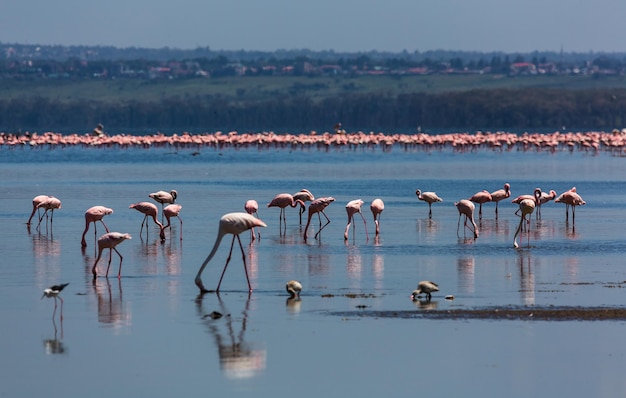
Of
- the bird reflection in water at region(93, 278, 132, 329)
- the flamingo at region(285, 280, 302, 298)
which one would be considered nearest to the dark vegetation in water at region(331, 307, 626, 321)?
the flamingo at region(285, 280, 302, 298)

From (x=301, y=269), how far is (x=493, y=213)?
445 inches

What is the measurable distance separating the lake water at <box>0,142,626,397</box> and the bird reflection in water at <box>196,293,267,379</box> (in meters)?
0.03

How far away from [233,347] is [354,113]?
6032 inches

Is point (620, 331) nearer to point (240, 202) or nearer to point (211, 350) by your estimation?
point (211, 350)

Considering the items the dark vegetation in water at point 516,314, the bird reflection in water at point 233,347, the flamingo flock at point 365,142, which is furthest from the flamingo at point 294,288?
the flamingo flock at point 365,142

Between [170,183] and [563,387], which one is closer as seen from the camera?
[563,387]

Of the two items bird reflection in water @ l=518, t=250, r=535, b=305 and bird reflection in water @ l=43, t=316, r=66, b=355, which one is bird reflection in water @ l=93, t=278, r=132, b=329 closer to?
bird reflection in water @ l=43, t=316, r=66, b=355

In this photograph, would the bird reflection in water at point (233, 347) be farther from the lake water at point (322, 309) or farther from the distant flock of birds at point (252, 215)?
the distant flock of birds at point (252, 215)

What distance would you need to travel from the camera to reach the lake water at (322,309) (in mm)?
12305

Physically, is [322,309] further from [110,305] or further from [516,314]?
[110,305]

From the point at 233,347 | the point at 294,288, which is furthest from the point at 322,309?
the point at 233,347

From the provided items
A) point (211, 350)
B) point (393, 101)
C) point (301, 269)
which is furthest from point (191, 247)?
point (393, 101)

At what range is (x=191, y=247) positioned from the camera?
22.6 meters

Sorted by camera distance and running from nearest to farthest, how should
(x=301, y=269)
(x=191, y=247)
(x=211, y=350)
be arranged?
(x=211, y=350) < (x=301, y=269) < (x=191, y=247)
